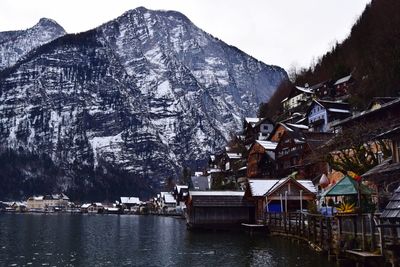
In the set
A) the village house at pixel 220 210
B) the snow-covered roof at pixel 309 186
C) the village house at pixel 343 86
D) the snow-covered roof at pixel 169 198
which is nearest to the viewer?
the snow-covered roof at pixel 309 186

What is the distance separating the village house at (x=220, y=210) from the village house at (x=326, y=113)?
90.2 feet

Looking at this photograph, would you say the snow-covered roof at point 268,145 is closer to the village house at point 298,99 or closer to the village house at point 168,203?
the village house at point 298,99

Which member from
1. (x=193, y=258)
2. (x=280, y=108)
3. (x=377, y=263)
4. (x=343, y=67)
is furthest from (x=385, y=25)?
(x=377, y=263)

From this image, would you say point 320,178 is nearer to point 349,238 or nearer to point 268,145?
point 268,145

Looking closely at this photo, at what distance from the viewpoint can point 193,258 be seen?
109ft

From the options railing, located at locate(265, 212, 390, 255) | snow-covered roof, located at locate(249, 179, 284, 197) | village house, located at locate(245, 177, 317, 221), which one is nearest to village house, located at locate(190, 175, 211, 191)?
snow-covered roof, located at locate(249, 179, 284, 197)

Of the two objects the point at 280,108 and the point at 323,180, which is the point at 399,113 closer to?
the point at 323,180

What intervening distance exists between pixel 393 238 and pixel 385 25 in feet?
254

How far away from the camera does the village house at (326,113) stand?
81.8 metres

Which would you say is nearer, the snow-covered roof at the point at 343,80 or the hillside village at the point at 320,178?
the hillside village at the point at 320,178

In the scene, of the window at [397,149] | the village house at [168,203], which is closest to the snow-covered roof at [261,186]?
the window at [397,149]

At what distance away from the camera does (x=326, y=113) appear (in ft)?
270

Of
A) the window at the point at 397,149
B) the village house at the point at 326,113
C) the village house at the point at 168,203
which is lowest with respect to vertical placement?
the village house at the point at 168,203

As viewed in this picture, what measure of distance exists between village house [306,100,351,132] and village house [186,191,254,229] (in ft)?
90.2
